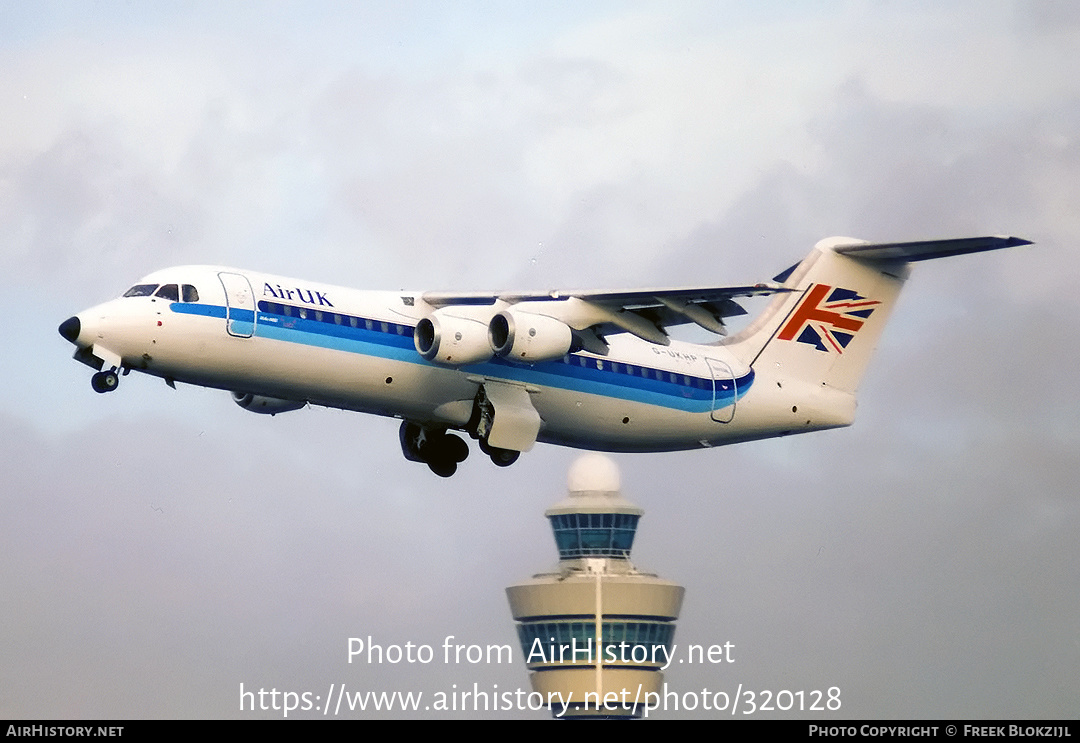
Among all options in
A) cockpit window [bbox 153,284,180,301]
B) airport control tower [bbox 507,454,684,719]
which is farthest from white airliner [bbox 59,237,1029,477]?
airport control tower [bbox 507,454,684,719]

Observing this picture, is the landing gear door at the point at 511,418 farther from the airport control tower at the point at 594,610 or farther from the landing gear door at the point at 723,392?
the airport control tower at the point at 594,610

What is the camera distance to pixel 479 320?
89.6 ft

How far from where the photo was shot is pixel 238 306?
25.8m

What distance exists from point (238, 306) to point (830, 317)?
436 inches

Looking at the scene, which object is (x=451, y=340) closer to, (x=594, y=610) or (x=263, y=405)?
(x=263, y=405)

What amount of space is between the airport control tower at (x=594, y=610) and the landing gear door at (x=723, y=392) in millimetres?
34284

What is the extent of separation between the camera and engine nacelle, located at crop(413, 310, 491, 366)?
2661cm

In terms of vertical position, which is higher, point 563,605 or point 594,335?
point 563,605

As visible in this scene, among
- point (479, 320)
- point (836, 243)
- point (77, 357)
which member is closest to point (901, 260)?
point (836, 243)

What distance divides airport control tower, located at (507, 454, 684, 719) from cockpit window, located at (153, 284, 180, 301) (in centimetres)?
3972
